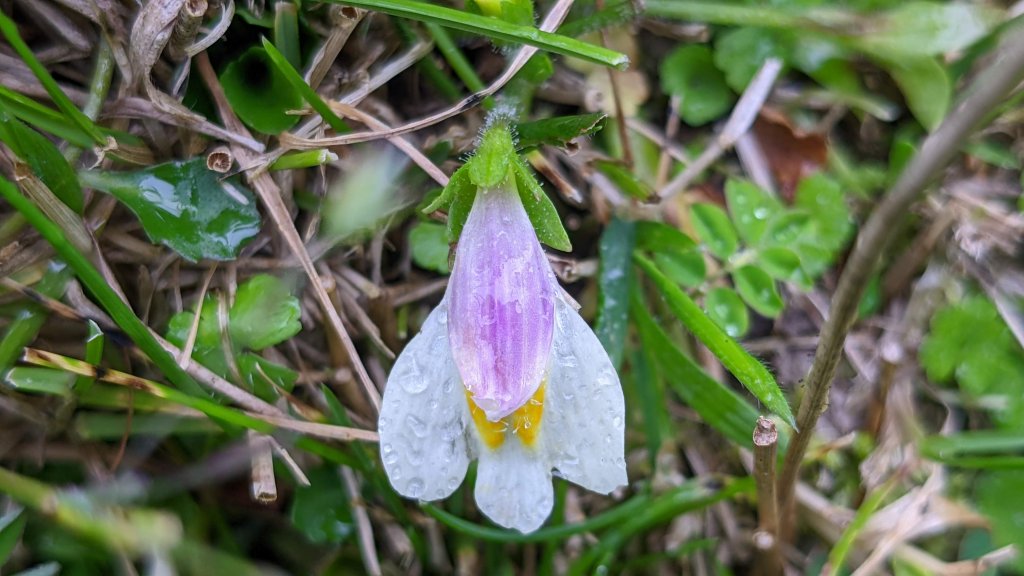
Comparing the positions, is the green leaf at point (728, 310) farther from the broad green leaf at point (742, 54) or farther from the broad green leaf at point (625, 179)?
the broad green leaf at point (742, 54)

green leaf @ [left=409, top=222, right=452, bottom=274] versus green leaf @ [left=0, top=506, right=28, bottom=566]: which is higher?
green leaf @ [left=409, top=222, right=452, bottom=274]

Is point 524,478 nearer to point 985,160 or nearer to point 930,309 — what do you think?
point 930,309

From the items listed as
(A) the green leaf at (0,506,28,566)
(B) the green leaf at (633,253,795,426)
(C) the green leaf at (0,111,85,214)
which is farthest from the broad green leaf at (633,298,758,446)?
(A) the green leaf at (0,506,28,566)

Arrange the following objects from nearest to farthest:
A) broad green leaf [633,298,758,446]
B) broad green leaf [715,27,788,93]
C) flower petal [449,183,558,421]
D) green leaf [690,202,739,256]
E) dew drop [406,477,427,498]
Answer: flower petal [449,183,558,421] → dew drop [406,477,427,498] → broad green leaf [633,298,758,446] → green leaf [690,202,739,256] → broad green leaf [715,27,788,93]

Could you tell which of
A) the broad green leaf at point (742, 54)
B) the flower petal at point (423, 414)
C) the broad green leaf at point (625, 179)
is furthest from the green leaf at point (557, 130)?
the broad green leaf at point (742, 54)

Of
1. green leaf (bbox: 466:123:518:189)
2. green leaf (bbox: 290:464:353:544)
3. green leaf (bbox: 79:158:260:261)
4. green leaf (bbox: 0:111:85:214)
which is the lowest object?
green leaf (bbox: 290:464:353:544)

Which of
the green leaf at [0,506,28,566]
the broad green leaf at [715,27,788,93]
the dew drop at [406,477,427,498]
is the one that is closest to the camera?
the dew drop at [406,477,427,498]

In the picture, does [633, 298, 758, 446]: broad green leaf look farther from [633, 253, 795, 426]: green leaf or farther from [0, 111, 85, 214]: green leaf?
[0, 111, 85, 214]: green leaf
